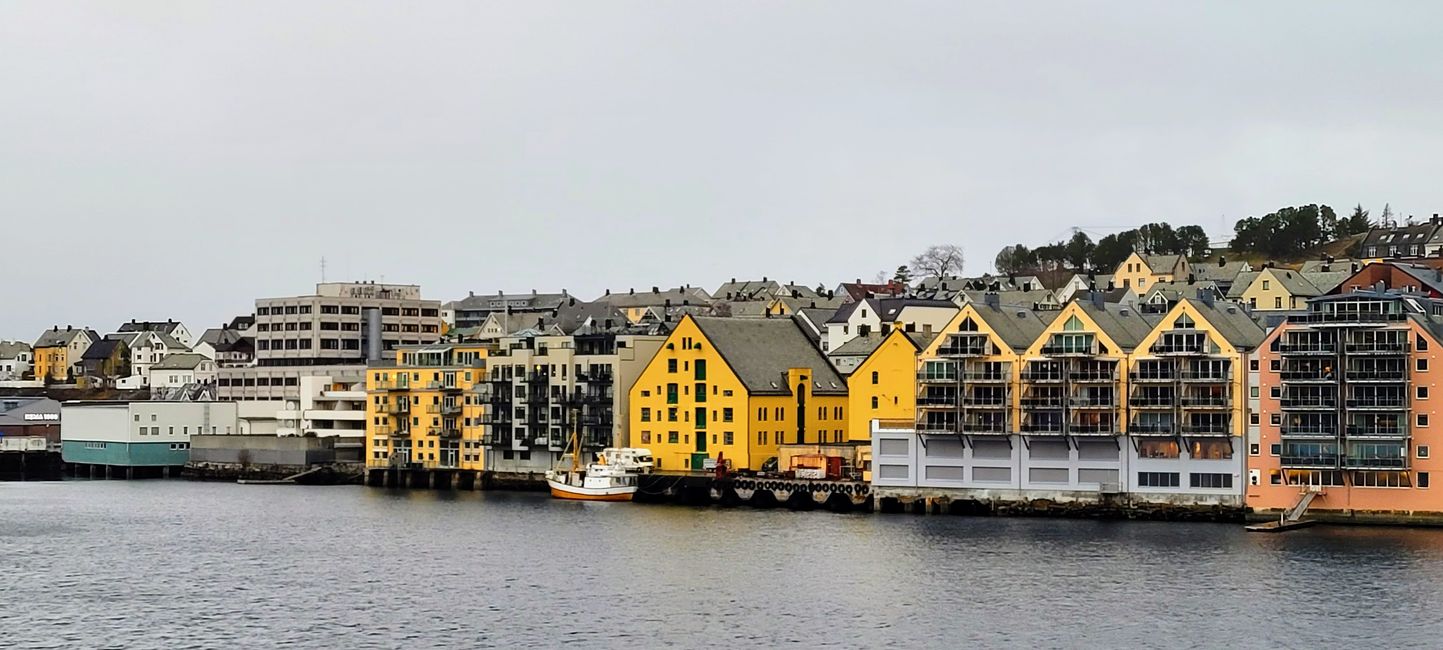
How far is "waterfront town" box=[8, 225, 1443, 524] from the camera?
9056cm

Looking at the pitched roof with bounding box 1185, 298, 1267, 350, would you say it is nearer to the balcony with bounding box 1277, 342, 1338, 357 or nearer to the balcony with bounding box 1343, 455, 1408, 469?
the balcony with bounding box 1277, 342, 1338, 357

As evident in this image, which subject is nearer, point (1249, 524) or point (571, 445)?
point (1249, 524)

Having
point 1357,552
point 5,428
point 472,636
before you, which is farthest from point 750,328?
point 5,428

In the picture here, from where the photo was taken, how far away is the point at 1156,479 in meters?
96.4

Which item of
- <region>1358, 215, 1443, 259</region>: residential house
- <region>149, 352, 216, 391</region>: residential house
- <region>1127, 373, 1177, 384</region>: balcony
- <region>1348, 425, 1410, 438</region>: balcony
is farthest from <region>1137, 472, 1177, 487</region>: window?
<region>149, 352, 216, 391</region>: residential house

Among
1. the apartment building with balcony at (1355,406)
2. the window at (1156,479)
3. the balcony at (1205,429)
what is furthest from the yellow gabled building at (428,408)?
the apartment building with balcony at (1355,406)

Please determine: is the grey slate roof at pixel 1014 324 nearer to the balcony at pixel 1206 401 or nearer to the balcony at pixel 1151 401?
the balcony at pixel 1151 401

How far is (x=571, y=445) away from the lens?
414ft

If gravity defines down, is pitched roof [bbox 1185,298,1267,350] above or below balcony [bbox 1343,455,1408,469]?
above

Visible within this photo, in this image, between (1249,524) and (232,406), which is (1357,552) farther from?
(232,406)

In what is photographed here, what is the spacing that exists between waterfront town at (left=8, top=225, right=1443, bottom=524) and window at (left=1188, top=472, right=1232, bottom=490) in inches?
3.9

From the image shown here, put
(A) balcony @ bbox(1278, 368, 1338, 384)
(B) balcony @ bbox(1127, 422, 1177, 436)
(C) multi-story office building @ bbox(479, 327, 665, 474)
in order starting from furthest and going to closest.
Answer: (C) multi-story office building @ bbox(479, 327, 665, 474)
(B) balcony @ bbox(1127, 422, 1177, 436)
(A) balcony @ bbox(1278, 368, 1338, 384)

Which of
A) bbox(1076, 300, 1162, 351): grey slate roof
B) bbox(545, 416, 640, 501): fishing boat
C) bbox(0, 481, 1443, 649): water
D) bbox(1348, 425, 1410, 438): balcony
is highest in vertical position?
bbox(1076, 300, 1162, 351): grey slate roof

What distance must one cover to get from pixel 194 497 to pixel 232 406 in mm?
31229
